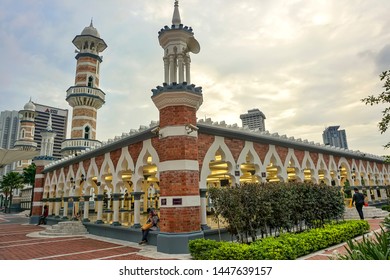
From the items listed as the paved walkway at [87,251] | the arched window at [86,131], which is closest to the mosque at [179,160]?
the paved walkway at [87,251]

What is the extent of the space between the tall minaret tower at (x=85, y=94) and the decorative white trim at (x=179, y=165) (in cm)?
2242

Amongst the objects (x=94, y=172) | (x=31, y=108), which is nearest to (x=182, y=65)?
(x=94, y=172)

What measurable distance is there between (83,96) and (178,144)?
24237 millimetres

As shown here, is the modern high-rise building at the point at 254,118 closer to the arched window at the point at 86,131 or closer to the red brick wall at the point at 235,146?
the arched window at the point at 86,131

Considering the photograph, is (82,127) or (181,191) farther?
(82,127)

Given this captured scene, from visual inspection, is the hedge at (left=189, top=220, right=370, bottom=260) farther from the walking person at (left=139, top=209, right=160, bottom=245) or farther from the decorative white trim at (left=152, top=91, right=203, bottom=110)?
the decorative white trim at (left=152, top=91, right=203, bottom=110)

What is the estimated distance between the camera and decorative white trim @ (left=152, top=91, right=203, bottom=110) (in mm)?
9125

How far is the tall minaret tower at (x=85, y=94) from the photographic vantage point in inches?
1141

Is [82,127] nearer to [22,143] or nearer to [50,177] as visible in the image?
[50,177]

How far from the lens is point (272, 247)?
6.29 metres

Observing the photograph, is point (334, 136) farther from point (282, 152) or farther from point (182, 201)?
point (182, 201)

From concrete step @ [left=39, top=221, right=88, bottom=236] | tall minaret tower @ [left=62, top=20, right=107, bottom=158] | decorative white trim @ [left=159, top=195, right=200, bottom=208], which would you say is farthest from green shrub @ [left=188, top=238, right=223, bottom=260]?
tall minaret tower @ [left=62, top=20, right=107, bottom=158]

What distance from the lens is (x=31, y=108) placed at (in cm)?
4741
